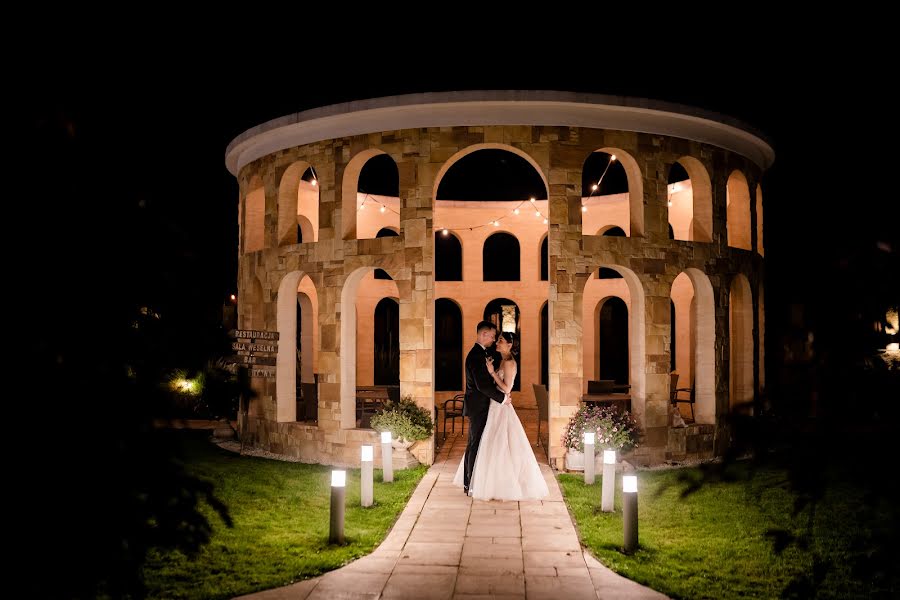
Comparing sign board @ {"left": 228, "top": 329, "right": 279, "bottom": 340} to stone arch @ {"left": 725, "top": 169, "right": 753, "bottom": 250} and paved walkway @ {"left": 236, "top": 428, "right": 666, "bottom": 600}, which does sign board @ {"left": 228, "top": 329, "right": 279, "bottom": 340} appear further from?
stone arch @ {"left": 725, "top": 169, "right": 753, "bottom": 250}

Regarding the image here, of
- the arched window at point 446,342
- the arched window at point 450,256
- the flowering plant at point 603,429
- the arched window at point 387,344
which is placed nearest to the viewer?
the flowering plant at point 603,429

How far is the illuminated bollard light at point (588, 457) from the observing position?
9.93 m

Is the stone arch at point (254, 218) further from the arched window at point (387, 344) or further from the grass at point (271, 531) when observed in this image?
the arched window at point (387, 344)

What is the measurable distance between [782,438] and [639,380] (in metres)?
8.44

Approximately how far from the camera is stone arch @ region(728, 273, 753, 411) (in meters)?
13.0

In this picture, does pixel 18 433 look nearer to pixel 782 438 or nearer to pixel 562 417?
pixel 782 438

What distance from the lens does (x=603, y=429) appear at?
10547 millimetres

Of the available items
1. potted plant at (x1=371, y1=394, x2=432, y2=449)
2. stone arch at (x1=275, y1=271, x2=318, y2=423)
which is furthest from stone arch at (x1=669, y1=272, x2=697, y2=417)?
stone arch at (x1=275, y1=271, x2=318, y2=423)

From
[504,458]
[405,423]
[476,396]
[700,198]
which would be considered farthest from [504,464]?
[700,198]

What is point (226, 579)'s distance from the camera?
6.21 m

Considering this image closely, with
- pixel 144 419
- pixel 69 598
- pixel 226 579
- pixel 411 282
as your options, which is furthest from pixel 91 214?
pixel 411 282

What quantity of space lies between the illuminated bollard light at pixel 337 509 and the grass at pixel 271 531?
0.31 ft

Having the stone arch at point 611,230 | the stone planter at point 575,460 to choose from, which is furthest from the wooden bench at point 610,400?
the stone arch at point 611,230

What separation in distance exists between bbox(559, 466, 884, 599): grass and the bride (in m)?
0.60
